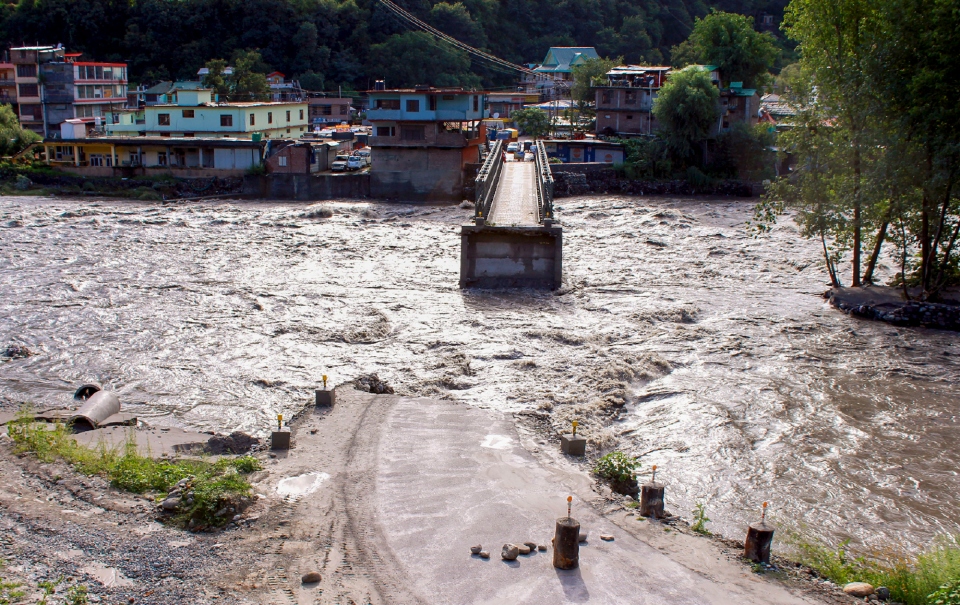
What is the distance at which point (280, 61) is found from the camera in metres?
80.5

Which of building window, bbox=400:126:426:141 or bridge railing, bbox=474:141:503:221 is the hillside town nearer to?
building window, bbox=400:126:426:141

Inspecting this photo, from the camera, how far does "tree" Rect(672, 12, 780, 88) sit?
61.7 metres

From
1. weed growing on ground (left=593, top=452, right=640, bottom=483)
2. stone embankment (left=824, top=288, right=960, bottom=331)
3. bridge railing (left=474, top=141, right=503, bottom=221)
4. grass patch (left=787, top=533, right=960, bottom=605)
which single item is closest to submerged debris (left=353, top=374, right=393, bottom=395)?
weed growing on ground (left=593, top=452, right=640, bottom=483)

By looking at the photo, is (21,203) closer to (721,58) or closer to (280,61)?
(280,61)

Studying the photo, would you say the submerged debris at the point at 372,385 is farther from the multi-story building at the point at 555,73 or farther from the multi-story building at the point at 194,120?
the multi-story building at the point at 555,73

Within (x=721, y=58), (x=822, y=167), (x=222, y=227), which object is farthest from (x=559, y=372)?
(x=721, y=58)

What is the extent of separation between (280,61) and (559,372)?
227ft

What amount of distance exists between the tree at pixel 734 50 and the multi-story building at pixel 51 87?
44.1 meters

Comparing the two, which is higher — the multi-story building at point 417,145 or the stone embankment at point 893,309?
the multi-story building at point 417,145

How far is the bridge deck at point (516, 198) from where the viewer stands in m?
30.2

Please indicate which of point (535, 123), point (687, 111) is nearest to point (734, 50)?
point (687, 111)

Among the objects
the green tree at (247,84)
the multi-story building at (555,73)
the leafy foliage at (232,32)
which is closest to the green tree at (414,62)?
the leafy foliage at (232,32)

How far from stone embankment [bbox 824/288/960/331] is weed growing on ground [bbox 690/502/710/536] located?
1409cm

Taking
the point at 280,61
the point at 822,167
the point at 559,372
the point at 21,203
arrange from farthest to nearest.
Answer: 1. the point at 280,61
2. the point at 21,203
3. the point at 822,167
4. the point at 559,372
